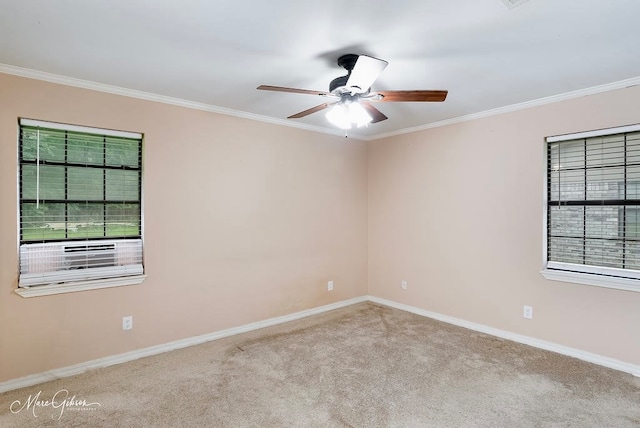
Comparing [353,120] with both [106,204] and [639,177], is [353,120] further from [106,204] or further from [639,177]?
[639,177]

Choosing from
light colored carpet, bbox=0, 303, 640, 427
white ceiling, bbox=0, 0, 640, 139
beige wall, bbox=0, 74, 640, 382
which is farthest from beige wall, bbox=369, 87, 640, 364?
white ceiling, bbox=0, 0, 640, 139

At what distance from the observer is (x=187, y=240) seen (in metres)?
3.44

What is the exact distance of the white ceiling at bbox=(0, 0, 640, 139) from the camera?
5.97 feet

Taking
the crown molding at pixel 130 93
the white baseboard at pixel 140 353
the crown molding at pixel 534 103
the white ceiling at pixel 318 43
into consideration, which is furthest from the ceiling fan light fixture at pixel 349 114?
the white baseboard at pixel 140 353

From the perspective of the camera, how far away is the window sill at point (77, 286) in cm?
267

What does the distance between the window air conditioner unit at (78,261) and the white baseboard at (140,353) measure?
0.72m

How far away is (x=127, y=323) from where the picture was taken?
10.2ft

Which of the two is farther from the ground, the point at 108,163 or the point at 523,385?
the point at 108,163

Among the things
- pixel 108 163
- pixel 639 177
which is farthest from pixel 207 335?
pixel 639 177

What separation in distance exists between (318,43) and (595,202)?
113 inches

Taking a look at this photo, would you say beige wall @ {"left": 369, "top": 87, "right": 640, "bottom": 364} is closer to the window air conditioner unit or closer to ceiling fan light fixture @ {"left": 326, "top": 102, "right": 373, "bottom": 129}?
ceiling fan light fixture @ {"left": 326, "top": 102, "right": 373, "bottom": 129}

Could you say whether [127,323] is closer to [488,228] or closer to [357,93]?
[357,93]

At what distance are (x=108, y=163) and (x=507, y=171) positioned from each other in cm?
391

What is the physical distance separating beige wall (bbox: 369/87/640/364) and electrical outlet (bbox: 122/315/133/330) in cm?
315
